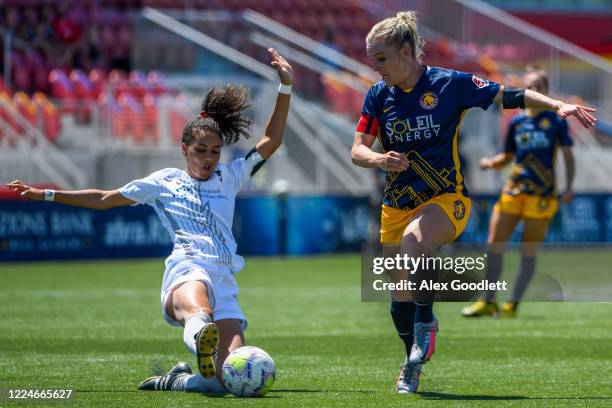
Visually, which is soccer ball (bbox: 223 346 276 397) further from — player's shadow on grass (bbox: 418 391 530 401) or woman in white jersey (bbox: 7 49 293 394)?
player's shadow on grass (bbox: 418 391 530 401)

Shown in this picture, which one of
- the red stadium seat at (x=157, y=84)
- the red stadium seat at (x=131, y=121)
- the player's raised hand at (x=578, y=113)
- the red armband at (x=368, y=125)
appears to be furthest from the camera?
the red stadium seat at (x=157, y=84)

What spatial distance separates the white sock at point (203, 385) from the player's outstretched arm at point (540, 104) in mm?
2458

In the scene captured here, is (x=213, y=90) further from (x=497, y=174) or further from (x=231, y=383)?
(x=497, y=174)

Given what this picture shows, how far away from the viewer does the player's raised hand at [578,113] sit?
6.98m

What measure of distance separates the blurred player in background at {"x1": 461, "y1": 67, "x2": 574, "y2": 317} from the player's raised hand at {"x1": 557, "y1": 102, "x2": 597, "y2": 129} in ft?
17.4

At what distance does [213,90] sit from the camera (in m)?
7.68

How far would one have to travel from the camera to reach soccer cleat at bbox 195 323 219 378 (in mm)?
6469

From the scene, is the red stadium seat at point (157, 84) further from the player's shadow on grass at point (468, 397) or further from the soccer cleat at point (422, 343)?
the player's shadow on grass at point (468, 397)

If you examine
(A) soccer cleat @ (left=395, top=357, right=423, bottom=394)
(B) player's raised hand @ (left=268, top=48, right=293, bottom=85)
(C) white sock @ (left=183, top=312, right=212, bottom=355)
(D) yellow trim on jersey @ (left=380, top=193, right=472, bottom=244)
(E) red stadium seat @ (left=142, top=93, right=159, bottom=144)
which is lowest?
(A) soccer cleat @ (left=395, top=357, right=423, bottom=394)

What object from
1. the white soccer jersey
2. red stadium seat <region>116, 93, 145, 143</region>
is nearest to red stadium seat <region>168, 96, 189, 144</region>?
red stadium seat <region>116, 93, 145, 143</region>

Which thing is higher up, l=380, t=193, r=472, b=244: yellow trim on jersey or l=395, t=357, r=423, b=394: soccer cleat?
l=380, t=193, r=472, b=244: yellow trim on jersey

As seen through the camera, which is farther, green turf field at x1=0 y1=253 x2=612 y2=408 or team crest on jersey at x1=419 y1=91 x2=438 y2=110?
team crest on jersey at x1=419 y1=91 x2=438 y2=110

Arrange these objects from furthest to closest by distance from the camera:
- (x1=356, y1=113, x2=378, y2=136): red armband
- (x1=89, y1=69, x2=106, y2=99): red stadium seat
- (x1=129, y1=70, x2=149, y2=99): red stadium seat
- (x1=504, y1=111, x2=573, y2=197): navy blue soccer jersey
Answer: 1. (x1=89, y1=69, x2=106, y2=99): red stadium seat
2. (x1=129, y1=70, x2=149, y2=99): red stadium seat
3. (x1=504, y1=111, x2=573, y2=197): navy blue soccer jersey
4. (x1=356, y1=113, x2=378, y2=136): red armband

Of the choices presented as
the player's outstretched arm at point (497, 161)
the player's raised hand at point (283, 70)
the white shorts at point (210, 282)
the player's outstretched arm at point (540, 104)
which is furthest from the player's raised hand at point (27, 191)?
the player's outstretched arm at point (497, 161)
